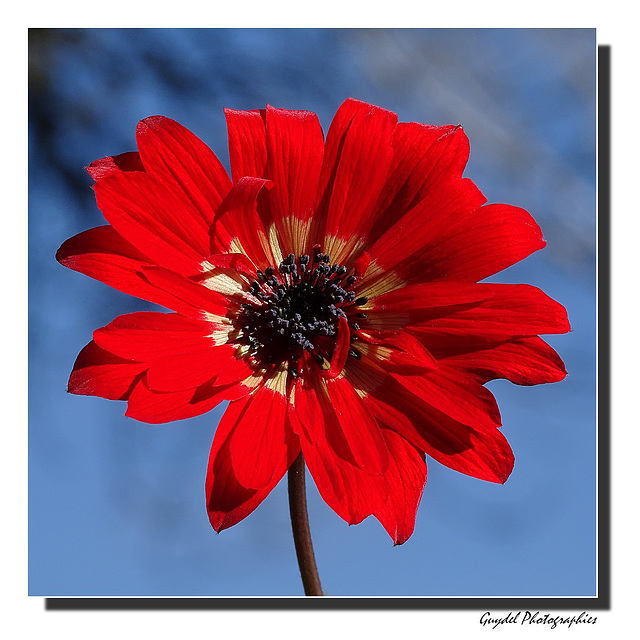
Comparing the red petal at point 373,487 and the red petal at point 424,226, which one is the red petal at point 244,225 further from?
the red petal at point 373,487

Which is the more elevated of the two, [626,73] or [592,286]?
[626,73]

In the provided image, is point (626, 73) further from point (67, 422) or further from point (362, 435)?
point (67, 422)

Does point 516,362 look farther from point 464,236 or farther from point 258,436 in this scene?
point 258,436

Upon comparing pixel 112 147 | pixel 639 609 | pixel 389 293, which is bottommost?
pixel 639 609

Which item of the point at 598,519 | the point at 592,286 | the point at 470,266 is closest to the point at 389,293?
the point at 470,266

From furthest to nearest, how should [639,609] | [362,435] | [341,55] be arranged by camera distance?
1. [341,55]
2. [639,609]
3. [362,435]

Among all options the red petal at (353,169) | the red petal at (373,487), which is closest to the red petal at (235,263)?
the red petal at (353,169)

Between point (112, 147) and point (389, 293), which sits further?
point (112, 147)
